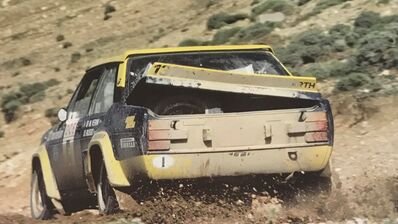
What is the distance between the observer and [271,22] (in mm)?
Answer: 24734

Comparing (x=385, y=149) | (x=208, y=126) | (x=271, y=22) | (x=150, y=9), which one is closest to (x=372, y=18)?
(x=271, y=22)

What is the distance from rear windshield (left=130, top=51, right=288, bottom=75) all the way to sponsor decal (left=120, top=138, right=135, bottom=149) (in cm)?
116

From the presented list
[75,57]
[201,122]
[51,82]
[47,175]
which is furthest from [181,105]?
[75,57]

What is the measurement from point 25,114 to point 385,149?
43.0ft

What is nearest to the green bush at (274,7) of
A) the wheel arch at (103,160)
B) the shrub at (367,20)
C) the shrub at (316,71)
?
the shrub at (367,20)

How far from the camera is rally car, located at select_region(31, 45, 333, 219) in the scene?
26.1 feet

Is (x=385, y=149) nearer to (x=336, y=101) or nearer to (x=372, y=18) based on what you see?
(x=336, y=101)

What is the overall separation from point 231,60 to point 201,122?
53.1 inches

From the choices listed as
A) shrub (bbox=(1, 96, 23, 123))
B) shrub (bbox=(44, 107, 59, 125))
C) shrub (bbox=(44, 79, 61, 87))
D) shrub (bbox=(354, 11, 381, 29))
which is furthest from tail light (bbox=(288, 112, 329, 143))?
shrub (bbox=(44, 79, 61, 87))

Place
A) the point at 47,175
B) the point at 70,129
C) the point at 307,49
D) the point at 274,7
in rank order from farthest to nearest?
1. the point at 274,7
2. the point at 307,49
3. the point at 47,175
4. the point at 70,129

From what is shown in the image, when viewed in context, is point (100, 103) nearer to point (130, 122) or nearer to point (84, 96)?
point (84, 96)

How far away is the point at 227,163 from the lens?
26.5 ft

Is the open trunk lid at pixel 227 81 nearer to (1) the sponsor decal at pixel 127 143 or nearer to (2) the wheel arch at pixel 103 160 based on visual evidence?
(1) the sponsor decal at pixel 127 143

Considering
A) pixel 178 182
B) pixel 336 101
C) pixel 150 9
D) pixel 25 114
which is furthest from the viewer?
pixel 150 9
